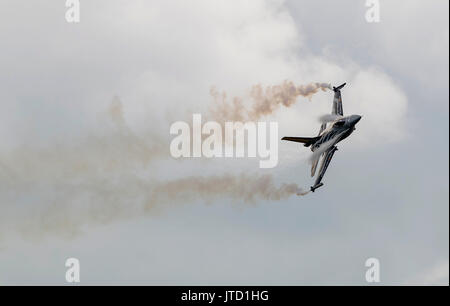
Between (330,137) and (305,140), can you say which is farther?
(305,140)

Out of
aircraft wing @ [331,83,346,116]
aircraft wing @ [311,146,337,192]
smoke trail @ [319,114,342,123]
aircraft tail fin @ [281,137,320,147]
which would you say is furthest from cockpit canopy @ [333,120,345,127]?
aircraft wing @ [331,83,346,116]

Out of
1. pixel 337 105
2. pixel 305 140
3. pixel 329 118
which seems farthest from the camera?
pixel 337 105

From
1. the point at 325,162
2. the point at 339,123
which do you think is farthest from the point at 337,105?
the point at 339,123

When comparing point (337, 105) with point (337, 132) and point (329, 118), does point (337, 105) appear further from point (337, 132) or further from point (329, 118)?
point (337, 132)

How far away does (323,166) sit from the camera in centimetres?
10238

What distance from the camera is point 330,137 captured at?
98062 millimetres
